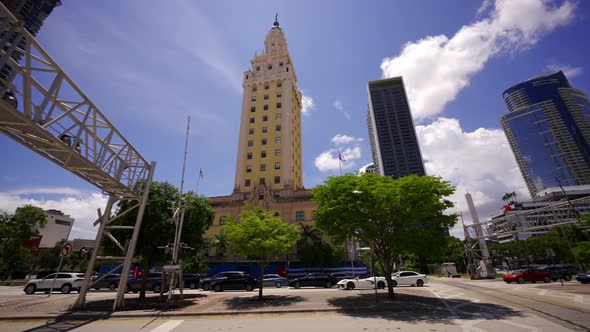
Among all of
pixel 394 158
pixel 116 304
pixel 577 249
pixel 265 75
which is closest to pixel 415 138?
pixel 394 158

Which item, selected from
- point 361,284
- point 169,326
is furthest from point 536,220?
point 169,326

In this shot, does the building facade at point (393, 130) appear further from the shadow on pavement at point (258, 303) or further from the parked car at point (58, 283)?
the parked car at point (58, 283)

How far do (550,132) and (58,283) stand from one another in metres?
207

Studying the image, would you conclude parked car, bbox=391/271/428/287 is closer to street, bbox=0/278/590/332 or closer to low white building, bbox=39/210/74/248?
street, bbox=0/278/590/332

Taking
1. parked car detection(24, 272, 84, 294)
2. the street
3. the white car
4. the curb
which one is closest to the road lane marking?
the street

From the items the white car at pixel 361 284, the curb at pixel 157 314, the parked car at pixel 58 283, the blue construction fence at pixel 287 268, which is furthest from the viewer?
the blue construction fence at pixel 287 268

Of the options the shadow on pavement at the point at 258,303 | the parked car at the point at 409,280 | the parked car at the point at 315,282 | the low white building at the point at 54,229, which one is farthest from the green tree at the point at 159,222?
the low white building at the point at 54,229

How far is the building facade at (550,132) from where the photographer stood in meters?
140

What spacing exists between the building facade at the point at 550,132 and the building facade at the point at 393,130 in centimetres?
6636

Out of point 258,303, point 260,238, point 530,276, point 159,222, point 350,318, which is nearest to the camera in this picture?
point 350,318

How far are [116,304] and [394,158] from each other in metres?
146

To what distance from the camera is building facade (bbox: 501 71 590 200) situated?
140m

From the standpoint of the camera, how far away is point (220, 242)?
43000 mm

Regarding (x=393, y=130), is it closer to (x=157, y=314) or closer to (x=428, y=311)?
(x=428, y=311)
